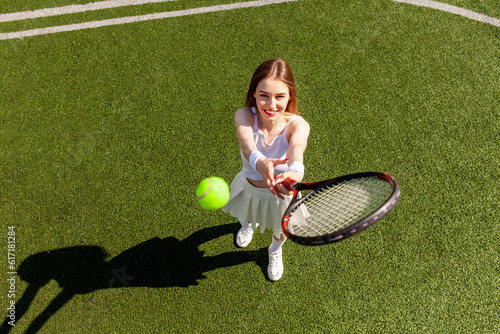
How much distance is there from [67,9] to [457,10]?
6.65 m

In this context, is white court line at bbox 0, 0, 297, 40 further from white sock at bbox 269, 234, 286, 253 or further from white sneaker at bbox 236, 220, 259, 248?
white sock at bbox 269, 234, 286, 253

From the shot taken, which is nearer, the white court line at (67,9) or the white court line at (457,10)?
the white court line at (457,10)

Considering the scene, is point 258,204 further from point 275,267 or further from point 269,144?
point 275,267

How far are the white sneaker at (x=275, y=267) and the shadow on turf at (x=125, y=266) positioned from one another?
6.2 inches

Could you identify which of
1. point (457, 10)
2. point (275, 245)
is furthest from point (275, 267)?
point (457, 10)

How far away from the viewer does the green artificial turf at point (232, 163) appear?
3.57m

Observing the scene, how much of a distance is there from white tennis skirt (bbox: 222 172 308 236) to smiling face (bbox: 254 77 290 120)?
28.7 inches

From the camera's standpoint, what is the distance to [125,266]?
12.5 ft

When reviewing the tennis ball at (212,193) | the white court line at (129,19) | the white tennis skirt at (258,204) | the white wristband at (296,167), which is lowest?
the white tennis skirt at (258,204)

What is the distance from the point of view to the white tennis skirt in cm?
292

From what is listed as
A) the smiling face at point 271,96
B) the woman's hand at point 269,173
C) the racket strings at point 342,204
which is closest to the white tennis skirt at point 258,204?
the racket strings at point 342,204

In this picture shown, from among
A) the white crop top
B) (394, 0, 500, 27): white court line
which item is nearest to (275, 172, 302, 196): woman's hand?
the white crop top

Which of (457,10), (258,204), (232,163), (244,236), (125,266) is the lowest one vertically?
(125,266)

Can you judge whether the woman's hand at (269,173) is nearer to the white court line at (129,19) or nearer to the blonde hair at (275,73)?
the blonde hair at (275,73)
